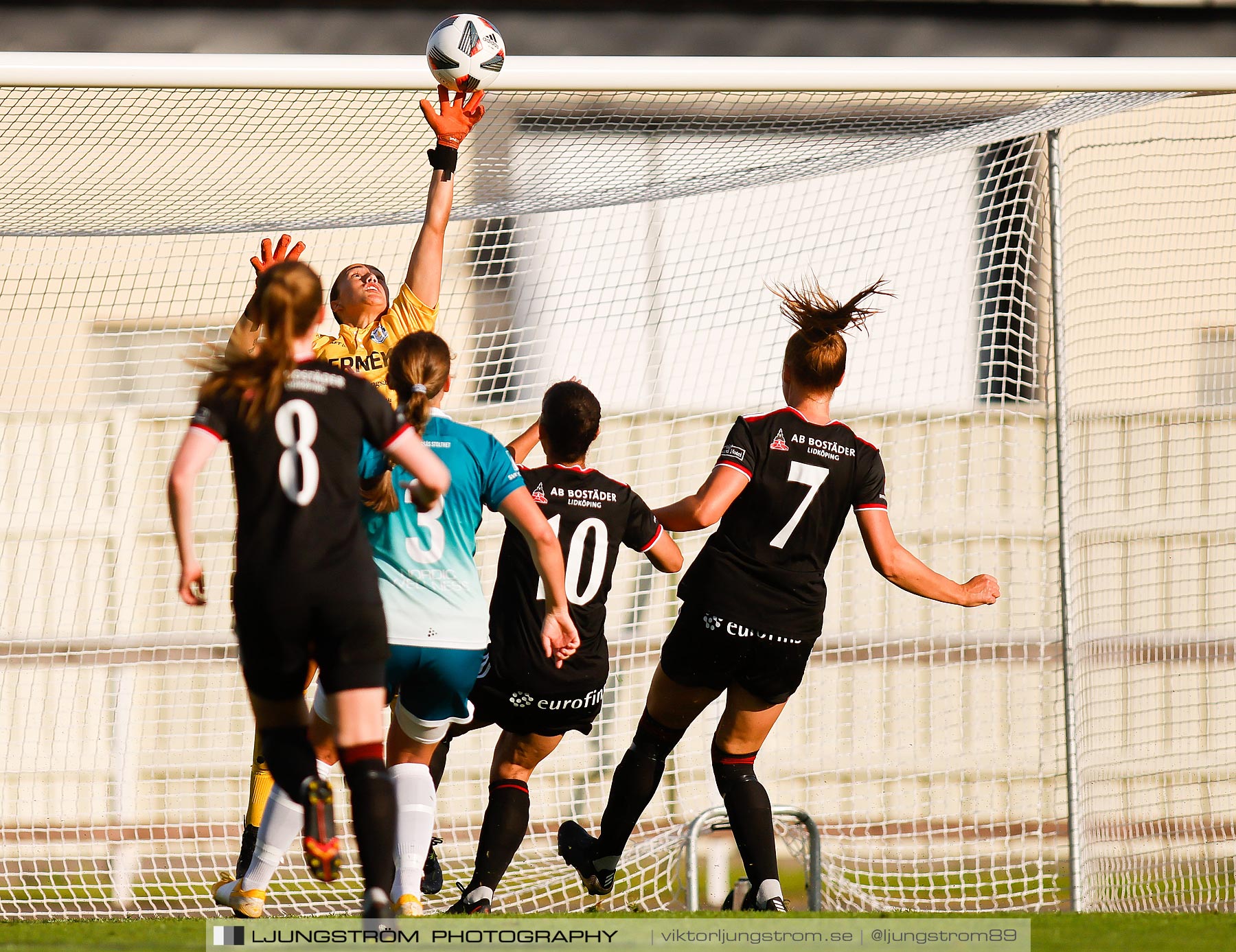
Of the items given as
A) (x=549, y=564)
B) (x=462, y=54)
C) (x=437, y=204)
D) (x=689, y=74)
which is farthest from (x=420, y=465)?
(x=689, y=74)

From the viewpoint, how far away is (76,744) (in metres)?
6.86

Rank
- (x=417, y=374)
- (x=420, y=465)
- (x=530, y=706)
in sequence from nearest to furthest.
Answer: (x=420, y=465)
(x=417, y=374)
(x=530, y=706)

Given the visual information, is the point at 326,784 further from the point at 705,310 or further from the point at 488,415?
the point at 705,310

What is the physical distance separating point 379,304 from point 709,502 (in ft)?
4.38

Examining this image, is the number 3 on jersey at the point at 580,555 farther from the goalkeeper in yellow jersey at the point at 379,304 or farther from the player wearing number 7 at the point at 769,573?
the goalkeeper in yellow jersey at the point at 379,304

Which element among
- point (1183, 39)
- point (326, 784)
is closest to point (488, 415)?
point (326, 784)

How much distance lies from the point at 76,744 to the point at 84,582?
0.86 metres

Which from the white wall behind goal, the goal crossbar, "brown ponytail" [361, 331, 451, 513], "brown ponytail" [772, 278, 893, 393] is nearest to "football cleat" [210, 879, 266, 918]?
"brown ponytail" [361, 331, 451, 513]

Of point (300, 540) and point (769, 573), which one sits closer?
point (300, 540)

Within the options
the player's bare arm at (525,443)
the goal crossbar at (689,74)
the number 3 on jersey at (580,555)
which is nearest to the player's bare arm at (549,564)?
the number 3 on jersey at (580,555)

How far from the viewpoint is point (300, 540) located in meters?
2.97

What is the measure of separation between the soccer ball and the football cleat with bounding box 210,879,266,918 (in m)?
2.73

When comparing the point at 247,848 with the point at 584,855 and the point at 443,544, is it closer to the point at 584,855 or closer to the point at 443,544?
the point at 584,855

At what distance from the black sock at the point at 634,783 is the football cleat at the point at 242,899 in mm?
1265
